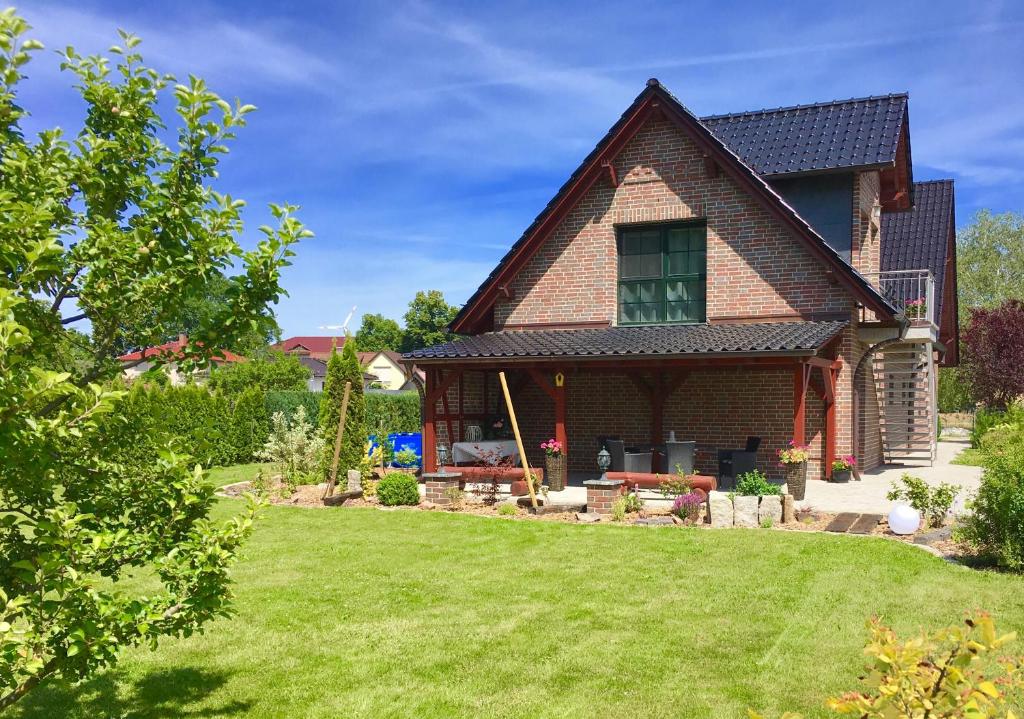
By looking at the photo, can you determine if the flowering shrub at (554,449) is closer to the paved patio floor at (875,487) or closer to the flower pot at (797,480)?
the flower pot at (797,480)

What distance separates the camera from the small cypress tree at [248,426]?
22.2 meters

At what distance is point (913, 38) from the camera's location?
17406 millimetres

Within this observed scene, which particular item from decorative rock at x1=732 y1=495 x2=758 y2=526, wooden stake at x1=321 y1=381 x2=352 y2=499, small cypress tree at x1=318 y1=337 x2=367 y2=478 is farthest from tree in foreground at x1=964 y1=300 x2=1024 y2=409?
wooden stake at x1=321 y1=381 x2=352 y2=499

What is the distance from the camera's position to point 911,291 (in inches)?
765

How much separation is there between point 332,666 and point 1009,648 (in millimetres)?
4979

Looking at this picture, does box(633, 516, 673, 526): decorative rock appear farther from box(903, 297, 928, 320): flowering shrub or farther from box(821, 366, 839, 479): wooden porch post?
box(903, 297, 928, 320): flowering shrub

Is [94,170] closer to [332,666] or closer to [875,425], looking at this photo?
[332,666]

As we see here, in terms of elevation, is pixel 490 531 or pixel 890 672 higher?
pixel 890 672

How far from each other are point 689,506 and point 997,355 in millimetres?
28307

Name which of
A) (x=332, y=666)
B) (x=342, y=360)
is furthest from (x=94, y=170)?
(x=342, y=360)

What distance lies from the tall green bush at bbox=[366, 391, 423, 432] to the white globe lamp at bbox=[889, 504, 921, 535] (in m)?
19.8

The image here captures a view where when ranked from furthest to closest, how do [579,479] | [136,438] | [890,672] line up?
[579,479] < [136,438] < [890,672]

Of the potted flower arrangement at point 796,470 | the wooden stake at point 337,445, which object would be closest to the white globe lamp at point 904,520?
the potted flower arrangement at point 796,470

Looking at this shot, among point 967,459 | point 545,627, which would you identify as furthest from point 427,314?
point 545,627
